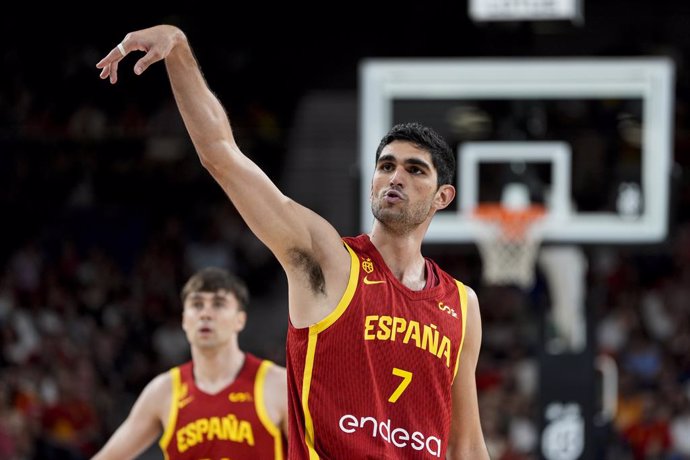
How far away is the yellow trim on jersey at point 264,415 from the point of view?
623 centimetres

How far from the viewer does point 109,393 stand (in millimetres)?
15180

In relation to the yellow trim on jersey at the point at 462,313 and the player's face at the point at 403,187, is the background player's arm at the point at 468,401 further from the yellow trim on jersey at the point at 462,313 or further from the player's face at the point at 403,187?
the player's face at the point at 403,187

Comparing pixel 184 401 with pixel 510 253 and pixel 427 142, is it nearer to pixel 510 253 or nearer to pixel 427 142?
pixel 427 142

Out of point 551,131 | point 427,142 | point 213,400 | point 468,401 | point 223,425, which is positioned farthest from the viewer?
point 551,131

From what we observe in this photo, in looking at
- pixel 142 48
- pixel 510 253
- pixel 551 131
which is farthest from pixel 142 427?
pixel 551 131

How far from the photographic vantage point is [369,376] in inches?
164

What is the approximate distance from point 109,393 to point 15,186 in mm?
3489

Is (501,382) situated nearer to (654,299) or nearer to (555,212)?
(654,299)

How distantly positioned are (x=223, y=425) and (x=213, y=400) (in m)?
0.16

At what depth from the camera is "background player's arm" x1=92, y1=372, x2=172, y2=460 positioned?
6363mm

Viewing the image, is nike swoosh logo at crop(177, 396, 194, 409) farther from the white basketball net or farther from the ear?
the white basketball net

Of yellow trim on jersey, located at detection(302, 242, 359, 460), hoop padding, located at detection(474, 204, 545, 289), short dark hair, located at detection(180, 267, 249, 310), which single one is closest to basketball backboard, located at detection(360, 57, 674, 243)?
hoop padding, located at detection(474, 204, 545, 289)

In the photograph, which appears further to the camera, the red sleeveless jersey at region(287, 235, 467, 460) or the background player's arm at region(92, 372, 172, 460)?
the background player's arm at region(92, 372, 172, 460)

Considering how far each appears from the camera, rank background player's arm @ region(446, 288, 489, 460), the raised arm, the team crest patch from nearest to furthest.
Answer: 1. the raised arm
2. the team crest patch
3. background player's arm @ region(446, 288, 489, 460)
